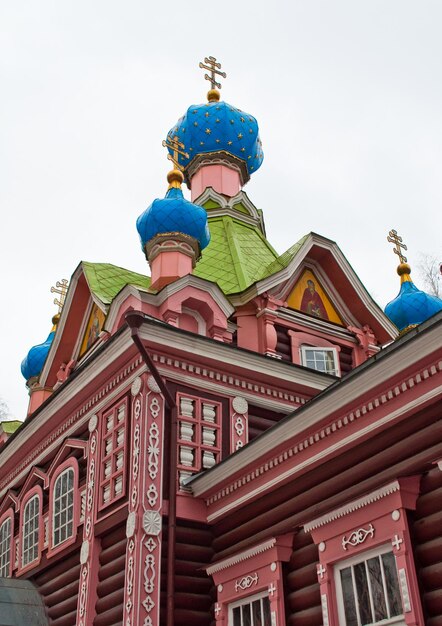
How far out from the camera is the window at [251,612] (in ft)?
26.2

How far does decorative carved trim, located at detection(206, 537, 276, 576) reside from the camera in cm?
803

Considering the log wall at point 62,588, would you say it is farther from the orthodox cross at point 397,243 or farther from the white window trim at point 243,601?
the orthodox cross at point 397,243

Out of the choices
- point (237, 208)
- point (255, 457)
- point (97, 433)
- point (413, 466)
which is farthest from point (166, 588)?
point (237, 208)

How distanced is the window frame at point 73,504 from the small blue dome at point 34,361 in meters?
6.49

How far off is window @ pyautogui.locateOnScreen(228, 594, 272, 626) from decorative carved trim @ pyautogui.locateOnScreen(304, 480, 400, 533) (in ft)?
3.23

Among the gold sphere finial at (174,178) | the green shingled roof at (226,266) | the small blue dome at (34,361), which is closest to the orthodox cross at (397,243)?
the green shingled roof at (226,266)

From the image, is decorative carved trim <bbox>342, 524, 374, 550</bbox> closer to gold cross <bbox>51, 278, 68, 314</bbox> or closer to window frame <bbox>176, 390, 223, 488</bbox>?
window frame <bbox>176, 390, 223, 488</bbox>

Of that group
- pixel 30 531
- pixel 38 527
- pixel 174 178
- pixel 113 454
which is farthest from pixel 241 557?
pixel 174 178

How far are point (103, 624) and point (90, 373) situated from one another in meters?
3.04

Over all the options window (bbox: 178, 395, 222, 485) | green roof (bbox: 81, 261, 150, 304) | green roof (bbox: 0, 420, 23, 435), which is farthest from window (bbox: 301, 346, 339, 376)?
green roof (bbox: 0, 420, 23, 435)

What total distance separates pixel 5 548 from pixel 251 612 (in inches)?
227

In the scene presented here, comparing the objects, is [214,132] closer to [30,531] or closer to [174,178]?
[174,178]

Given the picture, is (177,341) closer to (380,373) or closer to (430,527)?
(380,373)

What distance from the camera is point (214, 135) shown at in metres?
17.2
